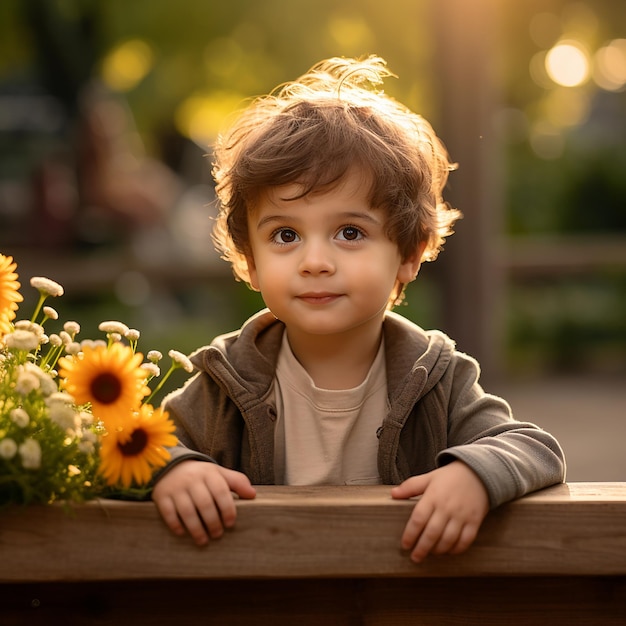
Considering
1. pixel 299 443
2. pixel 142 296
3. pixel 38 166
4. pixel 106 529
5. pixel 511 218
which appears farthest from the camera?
pixel 511 218

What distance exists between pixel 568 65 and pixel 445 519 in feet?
62.8

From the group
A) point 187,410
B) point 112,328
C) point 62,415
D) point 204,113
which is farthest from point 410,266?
point 204,113

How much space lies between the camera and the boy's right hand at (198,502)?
170 centimetres

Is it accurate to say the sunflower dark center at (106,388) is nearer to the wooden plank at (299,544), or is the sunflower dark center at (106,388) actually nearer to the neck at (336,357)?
A: the wooden plank at (299,544)

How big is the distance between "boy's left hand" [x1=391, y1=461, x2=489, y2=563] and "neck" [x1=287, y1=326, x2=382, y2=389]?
635 mm

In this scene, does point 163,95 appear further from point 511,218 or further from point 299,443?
point 299,443

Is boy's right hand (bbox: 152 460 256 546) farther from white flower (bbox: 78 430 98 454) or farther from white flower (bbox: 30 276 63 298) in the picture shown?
white flower (bbox: 30 276 63 298)

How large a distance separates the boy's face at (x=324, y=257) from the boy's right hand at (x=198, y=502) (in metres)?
0.48

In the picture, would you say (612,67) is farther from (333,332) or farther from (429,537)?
(429,537)

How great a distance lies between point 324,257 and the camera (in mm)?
2102

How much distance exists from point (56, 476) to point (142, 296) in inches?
422

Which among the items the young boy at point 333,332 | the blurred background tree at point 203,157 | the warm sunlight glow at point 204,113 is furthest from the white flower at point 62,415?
the blurred background tree at point 203,157

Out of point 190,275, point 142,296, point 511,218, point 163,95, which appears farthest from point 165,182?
point 190,275

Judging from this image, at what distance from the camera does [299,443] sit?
2.32 metres
